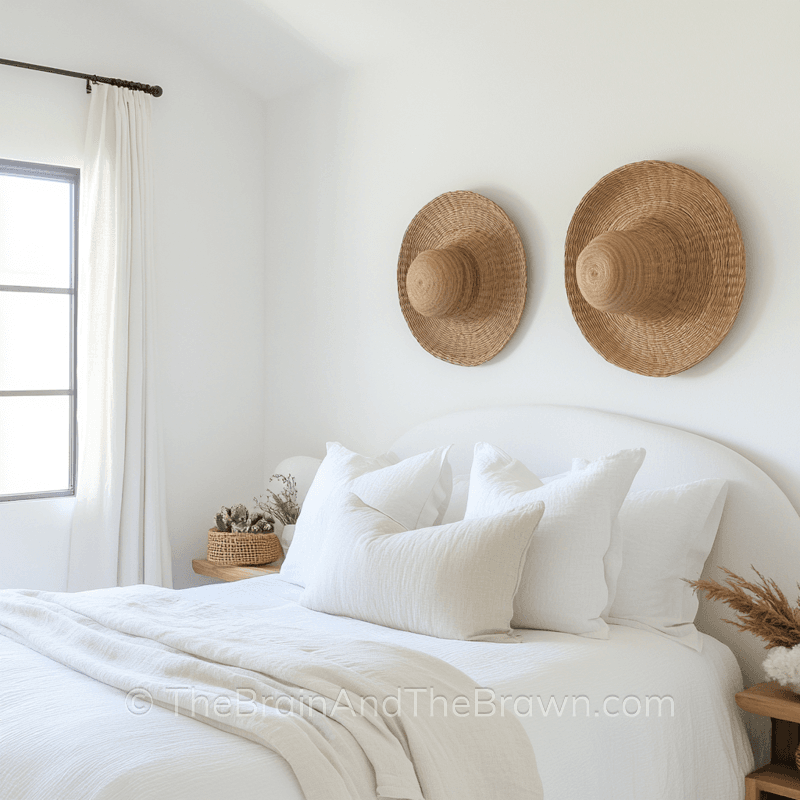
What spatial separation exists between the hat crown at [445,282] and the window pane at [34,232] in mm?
1534

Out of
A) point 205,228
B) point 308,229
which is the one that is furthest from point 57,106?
point 308,229

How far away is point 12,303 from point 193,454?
3.19ft

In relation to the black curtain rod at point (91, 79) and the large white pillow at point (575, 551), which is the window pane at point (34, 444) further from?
the large white pillow at point (575, 551)

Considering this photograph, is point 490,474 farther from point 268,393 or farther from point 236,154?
point 236,154

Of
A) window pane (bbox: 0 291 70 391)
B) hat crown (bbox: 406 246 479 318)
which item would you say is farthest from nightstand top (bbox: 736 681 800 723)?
window pane (bbox: 0 291 70 391)

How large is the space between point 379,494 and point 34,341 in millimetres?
1724

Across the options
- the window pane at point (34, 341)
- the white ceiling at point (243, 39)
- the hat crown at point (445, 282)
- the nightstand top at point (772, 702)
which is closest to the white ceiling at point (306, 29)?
the white ceiling at point (243, 39)

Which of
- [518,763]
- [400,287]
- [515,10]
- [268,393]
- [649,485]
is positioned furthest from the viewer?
[268,393]

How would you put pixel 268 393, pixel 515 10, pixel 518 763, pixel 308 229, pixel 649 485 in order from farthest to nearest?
pixel 268 393 < pixel 308 229 < pixel 515 10 < pixel 649 485 < pixel 518 763

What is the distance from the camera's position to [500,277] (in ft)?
9.79

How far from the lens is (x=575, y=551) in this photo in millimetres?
2207

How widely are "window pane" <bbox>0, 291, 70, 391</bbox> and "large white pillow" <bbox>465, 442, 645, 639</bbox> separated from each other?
215 centimetres

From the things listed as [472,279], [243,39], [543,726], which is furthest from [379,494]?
[243,39]

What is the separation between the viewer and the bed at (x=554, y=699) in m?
1.42
